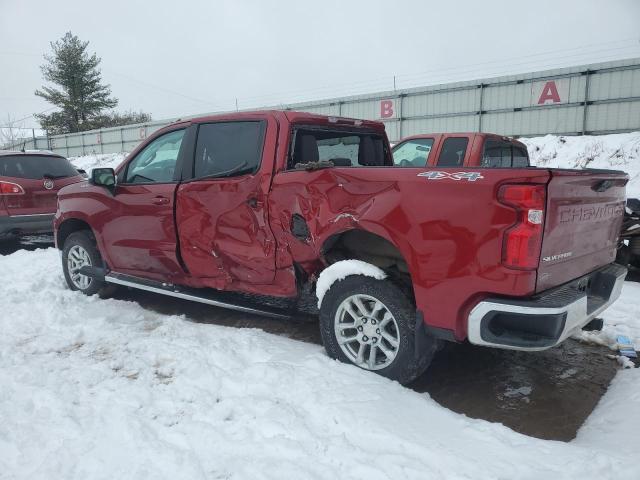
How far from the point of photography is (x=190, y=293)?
430cm

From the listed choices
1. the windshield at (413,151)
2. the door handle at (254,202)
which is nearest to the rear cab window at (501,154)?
the windshield at (413,151)

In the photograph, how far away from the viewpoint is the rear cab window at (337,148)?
373cm

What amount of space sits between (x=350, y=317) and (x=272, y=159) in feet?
4.41

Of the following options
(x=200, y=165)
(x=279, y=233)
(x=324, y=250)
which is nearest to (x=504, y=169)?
(x=324, y=250)

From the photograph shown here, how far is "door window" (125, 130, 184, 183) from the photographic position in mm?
4340

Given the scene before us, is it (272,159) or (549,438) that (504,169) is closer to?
(549,438)

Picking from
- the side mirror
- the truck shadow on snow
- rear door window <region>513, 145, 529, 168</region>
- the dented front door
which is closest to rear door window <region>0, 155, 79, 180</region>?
the truck shadow on snow

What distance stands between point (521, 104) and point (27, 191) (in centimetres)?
1596

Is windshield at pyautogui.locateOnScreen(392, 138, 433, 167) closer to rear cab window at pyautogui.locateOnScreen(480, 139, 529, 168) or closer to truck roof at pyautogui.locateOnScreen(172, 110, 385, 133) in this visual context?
rear cab window at pyautogui.locateOnScreen(480, 139, 529, 168)

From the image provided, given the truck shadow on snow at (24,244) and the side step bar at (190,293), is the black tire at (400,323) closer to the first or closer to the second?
the side step bar at (190,293)

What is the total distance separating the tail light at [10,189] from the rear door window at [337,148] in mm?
5906

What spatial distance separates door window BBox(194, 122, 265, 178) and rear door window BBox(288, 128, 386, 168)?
1.03 ft

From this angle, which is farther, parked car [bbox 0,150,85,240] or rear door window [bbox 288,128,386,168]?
parked car [bbox 0,150,85,240]

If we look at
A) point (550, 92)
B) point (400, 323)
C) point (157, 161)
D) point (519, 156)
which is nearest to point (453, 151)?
point (519, 156)
